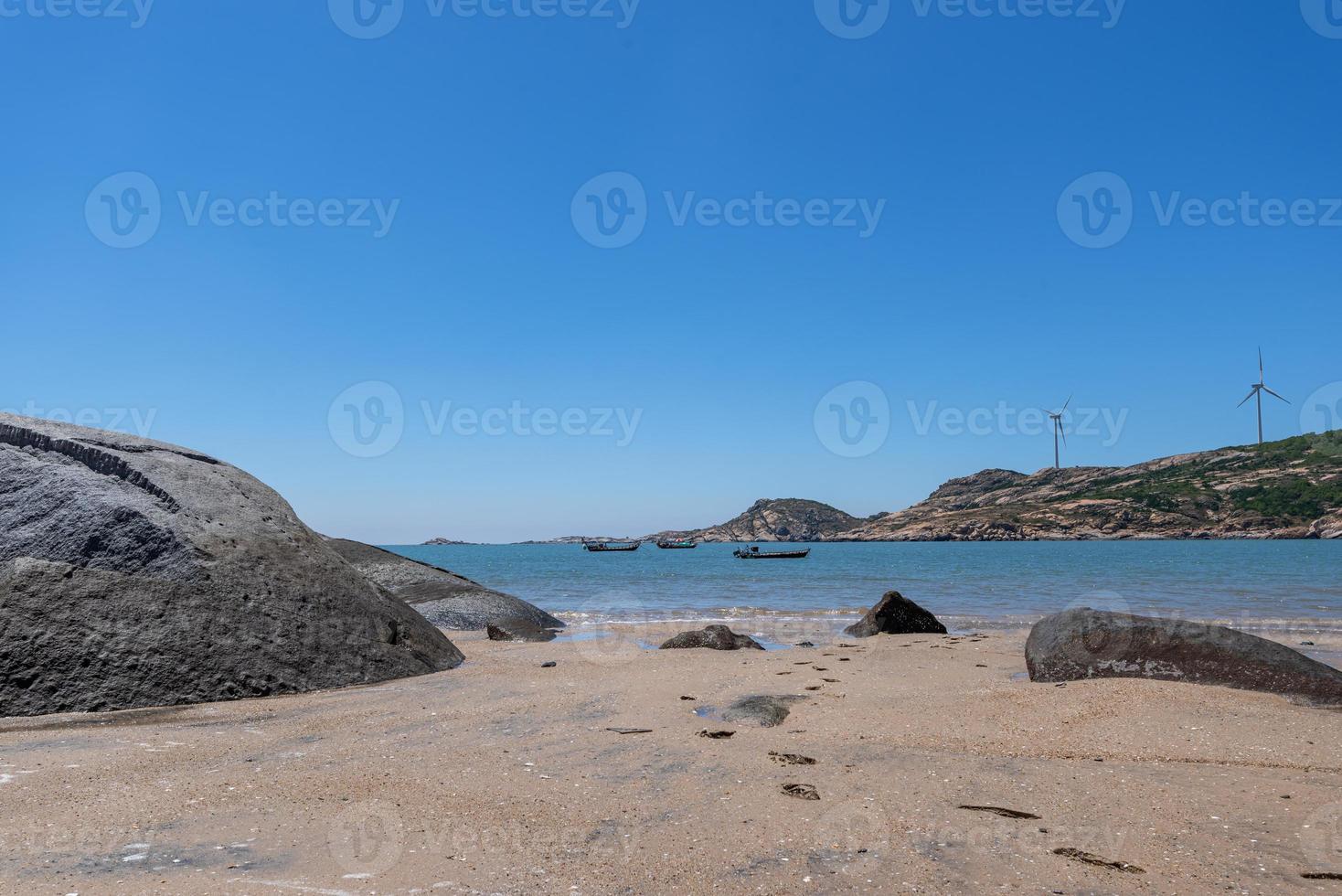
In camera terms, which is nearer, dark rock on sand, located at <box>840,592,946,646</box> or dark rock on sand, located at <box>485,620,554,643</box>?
dark rock on sand, located at <box>485,620,554,643</box>

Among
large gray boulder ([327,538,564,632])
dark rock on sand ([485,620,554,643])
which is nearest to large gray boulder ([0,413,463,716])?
dark rock on sand ([485,620,554,643])

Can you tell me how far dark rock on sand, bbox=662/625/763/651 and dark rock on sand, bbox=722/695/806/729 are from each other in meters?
5.87

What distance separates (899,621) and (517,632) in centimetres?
841

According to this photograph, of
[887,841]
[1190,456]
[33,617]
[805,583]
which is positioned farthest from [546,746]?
[1190,456]

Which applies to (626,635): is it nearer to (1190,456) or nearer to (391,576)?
(391,576)

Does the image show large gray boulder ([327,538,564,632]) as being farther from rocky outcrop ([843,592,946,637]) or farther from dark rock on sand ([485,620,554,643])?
rocky outcrop ([843,592,946,637])

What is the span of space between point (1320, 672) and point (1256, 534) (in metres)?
132

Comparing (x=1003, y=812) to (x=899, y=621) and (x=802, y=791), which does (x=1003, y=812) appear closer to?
(x=802, y=791)

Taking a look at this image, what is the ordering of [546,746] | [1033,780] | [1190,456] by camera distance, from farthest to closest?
[1190,456] → [546,746] → [1033,780]

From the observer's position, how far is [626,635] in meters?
17.9

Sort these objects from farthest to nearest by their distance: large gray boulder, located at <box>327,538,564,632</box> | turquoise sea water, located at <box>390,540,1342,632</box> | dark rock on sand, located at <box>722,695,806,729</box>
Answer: turquoise sea water, located at <box>390,540,1342,632</box>
large gray boulder, located at <box>327,538,564,632</box>
dark rock on sand, located at <box>722,695,806,729</box>

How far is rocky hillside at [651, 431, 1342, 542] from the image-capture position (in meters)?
117

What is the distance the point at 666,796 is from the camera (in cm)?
482

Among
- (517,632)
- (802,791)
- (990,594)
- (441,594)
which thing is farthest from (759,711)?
(990,594)
